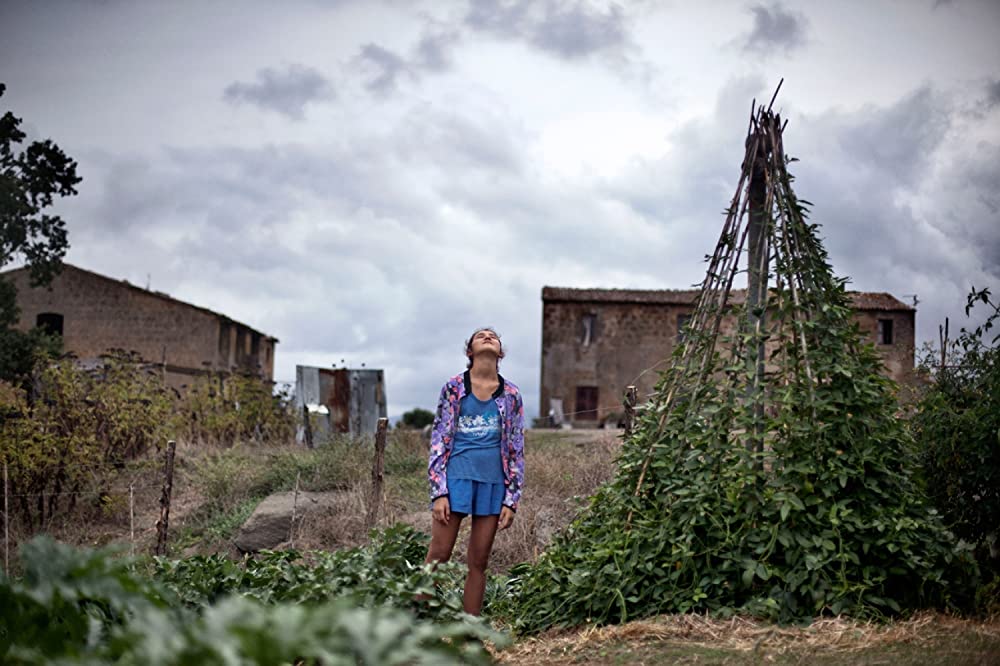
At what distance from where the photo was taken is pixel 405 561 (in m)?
4.87

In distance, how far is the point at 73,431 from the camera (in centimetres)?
1195

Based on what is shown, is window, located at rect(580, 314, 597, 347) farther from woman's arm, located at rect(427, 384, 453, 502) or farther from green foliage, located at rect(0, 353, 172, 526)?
woman's arm, located at rect(427, 384, 453, 502)

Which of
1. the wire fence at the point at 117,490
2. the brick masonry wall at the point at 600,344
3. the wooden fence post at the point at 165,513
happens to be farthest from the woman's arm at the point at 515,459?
the brick masonry wall at the point at 600,344

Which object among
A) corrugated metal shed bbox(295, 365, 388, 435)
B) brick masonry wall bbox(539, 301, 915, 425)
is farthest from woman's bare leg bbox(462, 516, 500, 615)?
brick masonry wall bbox(539, 301, 915, 425)

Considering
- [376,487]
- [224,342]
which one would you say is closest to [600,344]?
[224,342]

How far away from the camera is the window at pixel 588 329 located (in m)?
31.3

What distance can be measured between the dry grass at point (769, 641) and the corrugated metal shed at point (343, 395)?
44.8 ft

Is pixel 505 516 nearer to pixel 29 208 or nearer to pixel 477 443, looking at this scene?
pixel 477 443

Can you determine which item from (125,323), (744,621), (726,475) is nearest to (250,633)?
(744,621)

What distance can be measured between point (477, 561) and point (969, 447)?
2.87 metres

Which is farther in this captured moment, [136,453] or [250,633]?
[136,453]

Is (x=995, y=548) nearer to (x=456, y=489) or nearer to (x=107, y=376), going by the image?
(x=456, y=489)

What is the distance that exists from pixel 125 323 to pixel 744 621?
2605 centimetres

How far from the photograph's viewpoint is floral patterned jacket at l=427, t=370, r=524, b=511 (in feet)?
16.8
